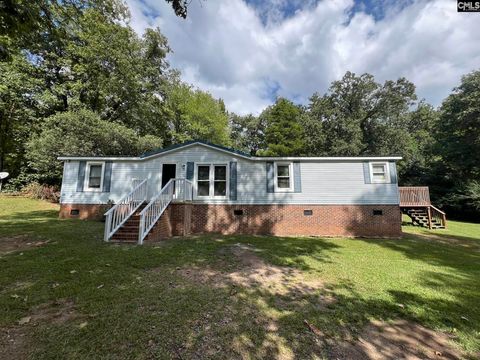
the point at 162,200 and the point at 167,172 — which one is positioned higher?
the point at 167,172

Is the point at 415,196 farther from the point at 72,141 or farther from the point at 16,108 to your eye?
the point at 16,108

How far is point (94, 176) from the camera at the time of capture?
1186 cm

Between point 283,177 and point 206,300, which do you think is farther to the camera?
point 283,177

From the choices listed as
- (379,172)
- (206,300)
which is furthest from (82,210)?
(379,172)

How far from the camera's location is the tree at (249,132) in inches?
1432

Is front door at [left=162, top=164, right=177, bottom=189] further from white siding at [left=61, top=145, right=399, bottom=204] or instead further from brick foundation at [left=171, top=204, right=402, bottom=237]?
brick foundation at [left=171, top=204, right=402, bottom=237]

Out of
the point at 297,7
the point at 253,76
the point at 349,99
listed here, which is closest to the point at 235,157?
the point at 297,7

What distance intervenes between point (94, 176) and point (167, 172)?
382 cm

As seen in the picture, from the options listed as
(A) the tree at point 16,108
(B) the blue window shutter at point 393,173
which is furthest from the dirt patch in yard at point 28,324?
(A) the tree at point 16,108

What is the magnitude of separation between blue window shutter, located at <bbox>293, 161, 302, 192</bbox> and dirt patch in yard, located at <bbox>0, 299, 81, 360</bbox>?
9.10m

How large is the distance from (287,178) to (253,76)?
50.6 feet

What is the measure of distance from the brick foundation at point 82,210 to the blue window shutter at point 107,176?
0.91 m

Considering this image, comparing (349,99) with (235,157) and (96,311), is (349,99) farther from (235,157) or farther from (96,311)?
(96,311)

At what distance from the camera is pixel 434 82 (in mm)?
30000
